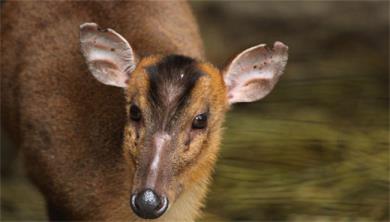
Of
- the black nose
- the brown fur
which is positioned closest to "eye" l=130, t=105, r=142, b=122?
the brown fur

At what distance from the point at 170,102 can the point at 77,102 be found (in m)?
1.22

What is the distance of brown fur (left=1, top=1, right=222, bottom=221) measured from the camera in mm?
7684

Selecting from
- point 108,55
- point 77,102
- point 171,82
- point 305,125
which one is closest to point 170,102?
point 171,82

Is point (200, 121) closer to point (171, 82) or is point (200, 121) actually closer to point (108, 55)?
point (171, 82)

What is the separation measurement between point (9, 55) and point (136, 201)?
206cm

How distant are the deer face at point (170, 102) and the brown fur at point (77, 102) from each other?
5 centimetres

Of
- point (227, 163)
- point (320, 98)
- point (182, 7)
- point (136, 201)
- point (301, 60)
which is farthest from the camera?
point (301, 60)

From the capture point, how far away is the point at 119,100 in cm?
798

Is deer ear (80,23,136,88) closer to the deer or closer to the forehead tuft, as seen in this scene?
the deer

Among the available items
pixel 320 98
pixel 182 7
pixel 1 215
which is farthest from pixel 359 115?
pixel 1 215

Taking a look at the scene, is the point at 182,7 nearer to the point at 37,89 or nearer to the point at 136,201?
the point at 37,89

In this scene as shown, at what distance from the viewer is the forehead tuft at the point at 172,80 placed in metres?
7.00

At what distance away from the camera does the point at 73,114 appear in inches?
316

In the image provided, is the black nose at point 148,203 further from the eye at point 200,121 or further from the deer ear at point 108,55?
the deer ear at point 108,55
